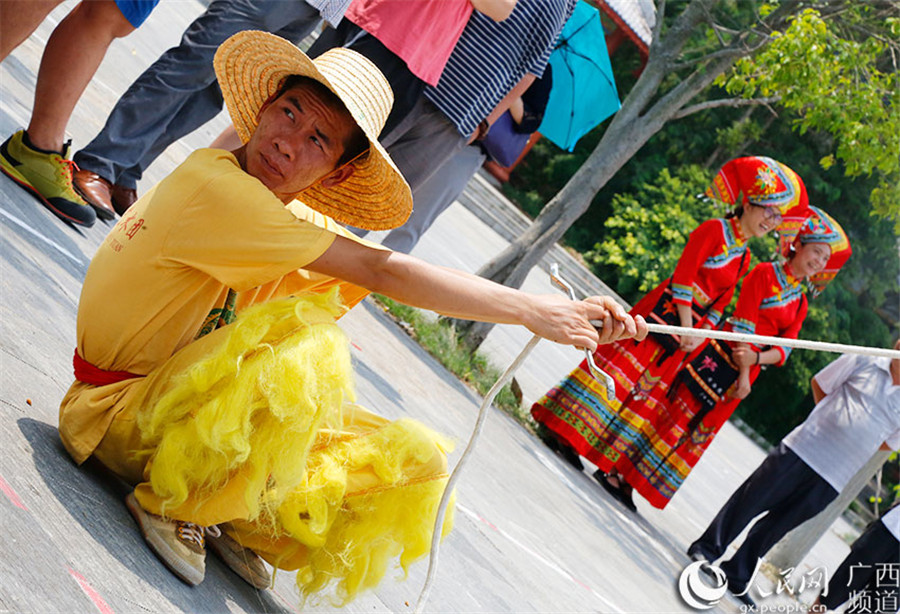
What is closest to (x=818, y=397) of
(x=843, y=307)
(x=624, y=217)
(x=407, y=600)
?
(x=407, y=600)

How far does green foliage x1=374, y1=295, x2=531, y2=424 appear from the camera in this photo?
7.41m

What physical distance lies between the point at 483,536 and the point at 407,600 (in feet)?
3.76

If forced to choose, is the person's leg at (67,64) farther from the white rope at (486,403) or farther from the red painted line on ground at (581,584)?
the red painted line on ground at (581,584)

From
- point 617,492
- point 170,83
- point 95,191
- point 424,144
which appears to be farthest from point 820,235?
point 95,191

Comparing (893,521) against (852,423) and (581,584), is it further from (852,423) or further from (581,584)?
(581,584)

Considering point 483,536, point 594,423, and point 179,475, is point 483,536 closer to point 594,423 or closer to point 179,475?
point 179,475

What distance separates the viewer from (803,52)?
736cm

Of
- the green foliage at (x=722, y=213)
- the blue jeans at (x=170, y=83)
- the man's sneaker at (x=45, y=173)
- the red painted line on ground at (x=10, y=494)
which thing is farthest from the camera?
the green foliage at (x=722, y=213)

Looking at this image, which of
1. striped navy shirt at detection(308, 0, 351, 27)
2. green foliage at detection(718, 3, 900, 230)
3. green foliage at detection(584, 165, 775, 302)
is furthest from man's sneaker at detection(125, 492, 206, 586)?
green foliage at detection(584, 165, 775, 302)

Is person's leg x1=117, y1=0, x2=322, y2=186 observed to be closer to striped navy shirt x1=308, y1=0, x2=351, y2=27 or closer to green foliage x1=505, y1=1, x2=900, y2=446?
striped navy shirt x1=308, y1=0, x2=351, y2=27

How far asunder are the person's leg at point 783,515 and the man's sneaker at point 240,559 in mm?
4628

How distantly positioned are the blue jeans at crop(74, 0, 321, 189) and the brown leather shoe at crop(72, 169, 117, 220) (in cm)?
4

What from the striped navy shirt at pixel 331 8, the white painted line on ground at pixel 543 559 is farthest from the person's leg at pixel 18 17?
the white painted line on ground at pixel 543 559

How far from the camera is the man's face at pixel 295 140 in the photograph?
8.82 feet
